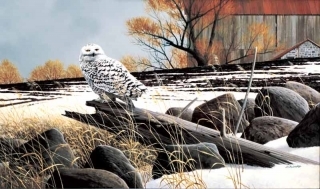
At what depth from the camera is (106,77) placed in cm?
249

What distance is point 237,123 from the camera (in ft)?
8.09

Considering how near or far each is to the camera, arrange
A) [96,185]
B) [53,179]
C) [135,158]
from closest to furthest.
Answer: [96,185] → [53,179] → [135,158]

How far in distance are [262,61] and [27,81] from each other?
0.87 meters

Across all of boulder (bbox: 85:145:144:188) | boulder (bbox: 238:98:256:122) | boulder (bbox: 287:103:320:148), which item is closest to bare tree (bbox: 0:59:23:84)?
boulder (bbox: 85:145:144:188)

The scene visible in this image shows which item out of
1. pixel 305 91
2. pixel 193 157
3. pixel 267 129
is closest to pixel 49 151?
pixel 193 157

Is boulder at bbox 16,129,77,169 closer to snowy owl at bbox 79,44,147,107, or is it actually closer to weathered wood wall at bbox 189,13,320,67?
snowy owl at bbox 79,44,147,107

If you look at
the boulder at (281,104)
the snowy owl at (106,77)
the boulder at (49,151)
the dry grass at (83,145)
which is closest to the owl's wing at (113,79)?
the snowy owl at (106,77)

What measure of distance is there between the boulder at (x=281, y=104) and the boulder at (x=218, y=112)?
0.11 meters

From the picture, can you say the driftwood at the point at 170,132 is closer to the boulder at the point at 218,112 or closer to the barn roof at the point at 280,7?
the boulder at the point at 218,112

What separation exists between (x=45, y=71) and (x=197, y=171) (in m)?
0.77

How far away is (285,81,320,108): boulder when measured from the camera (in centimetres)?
275

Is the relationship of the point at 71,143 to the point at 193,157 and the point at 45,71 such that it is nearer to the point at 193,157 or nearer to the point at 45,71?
the point at 45,71

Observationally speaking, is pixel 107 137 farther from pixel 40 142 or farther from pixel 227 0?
pixel 227 0

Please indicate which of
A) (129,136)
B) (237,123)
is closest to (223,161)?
(237,123)
